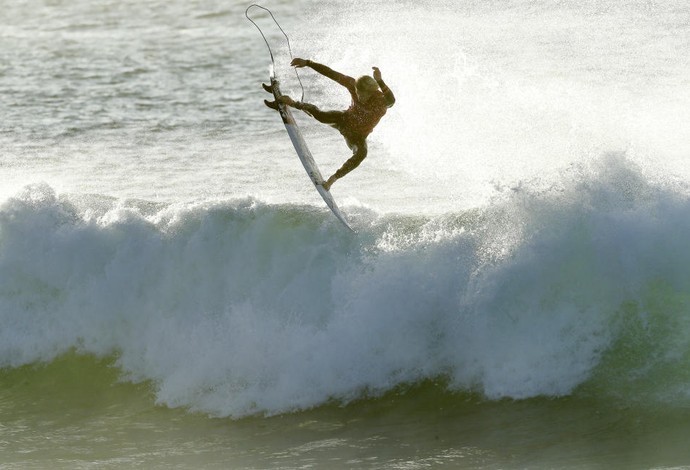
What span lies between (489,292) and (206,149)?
8288mm

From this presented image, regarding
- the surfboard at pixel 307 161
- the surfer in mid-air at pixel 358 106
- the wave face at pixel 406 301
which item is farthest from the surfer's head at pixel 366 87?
the wave face at pixel 406 301

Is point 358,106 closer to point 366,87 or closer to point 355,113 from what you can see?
point 355,113

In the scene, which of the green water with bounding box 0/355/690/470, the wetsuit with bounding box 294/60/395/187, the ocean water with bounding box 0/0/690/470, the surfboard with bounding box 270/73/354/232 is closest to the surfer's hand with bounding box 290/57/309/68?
the wetsuit with bounding box 294/60/395/187

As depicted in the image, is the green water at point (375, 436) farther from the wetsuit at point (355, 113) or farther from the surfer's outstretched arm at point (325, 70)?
the surfer's outstretched arm at point (325, 70)

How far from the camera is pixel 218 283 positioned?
1155cm

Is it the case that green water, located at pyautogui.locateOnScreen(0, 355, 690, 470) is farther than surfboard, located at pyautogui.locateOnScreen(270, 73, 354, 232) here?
No

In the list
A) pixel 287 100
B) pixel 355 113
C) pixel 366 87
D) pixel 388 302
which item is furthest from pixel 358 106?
pixel 388 302

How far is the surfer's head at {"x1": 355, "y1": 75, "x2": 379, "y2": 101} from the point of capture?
1021 cm

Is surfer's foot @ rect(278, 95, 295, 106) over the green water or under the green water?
over

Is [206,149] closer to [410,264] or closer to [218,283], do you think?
[218,283]

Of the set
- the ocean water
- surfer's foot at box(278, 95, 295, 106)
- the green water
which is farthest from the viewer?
surfer's foot at box(278, 95, 295, 106)

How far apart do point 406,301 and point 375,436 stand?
144 centimetres

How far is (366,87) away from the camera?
33.6 ft

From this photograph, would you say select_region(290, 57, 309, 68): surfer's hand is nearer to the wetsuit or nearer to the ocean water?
the wetsuit
